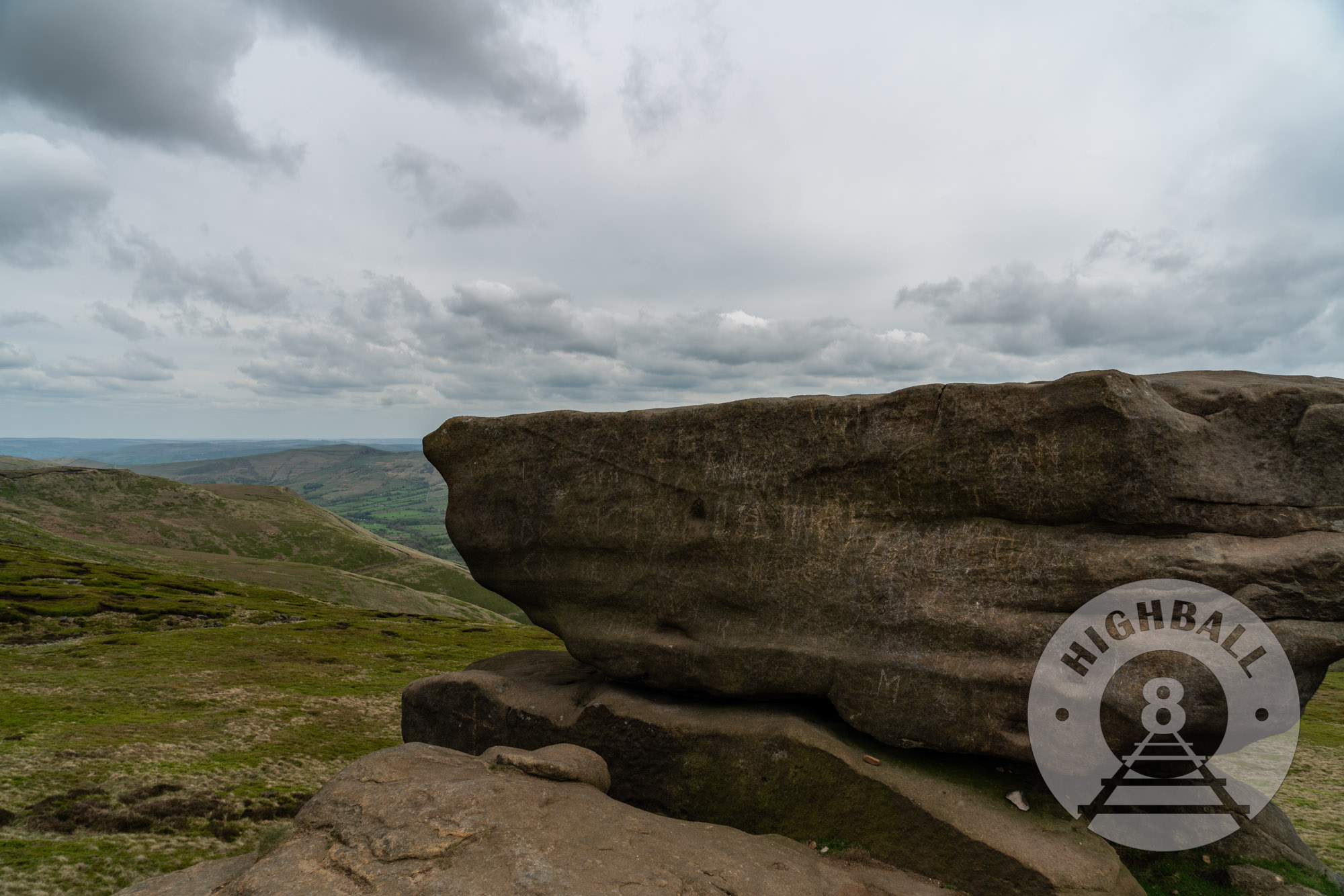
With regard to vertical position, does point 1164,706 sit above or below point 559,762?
above

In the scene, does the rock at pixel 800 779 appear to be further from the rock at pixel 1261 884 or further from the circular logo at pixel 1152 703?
the rock at pixel 1261 884

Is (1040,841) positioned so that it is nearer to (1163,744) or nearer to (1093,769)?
(1093,769)

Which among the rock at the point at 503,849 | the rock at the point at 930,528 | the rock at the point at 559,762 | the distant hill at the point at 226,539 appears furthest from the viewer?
the distant hill at the point at 226,539

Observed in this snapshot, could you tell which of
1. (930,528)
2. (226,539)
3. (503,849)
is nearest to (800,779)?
(930,528)

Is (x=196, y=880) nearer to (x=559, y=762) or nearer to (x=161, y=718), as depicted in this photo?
(x=559, y=762)

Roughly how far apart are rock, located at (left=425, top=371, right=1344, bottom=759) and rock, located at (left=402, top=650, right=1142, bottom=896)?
0.85 meters

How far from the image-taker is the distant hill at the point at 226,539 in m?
104

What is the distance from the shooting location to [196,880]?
11062 mm

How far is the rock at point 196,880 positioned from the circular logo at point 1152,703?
16.4m

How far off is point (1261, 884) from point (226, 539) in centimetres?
17311

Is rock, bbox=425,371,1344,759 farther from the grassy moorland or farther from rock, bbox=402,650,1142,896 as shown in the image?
the grassy moorland

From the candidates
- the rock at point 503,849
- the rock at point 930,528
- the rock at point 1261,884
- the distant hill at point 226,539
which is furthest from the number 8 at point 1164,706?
the distant hill at point 226,539

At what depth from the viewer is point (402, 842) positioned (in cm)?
1095

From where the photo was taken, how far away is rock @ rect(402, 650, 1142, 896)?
13.7 meters
